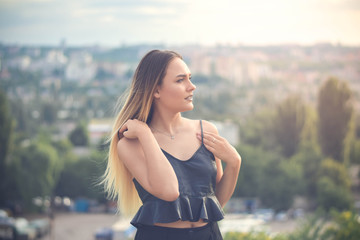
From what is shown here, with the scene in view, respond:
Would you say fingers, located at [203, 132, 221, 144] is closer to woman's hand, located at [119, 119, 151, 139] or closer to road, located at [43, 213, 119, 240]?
woman's hand, located at [119, 119, 151, 139]

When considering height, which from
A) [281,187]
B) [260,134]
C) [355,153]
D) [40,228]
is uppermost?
[260,134]

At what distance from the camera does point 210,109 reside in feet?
184

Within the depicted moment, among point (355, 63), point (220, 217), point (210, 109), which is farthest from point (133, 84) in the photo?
point (355, 63)

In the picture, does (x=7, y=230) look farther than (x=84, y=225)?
No

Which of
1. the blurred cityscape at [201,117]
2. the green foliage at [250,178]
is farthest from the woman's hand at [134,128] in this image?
the green foliage at [250,178]

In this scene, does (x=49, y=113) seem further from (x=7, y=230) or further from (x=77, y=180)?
(x=7, y=230)

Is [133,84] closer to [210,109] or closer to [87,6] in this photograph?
[210,109]

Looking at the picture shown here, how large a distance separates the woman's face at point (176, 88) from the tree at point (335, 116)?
24.2 m

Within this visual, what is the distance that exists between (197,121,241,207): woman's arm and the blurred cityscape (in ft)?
2.12

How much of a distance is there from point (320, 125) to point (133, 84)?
24714 millimetres

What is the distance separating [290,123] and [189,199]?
87.5ft

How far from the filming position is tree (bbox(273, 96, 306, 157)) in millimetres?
27938

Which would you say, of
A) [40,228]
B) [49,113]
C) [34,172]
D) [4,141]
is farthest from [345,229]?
[49,113]

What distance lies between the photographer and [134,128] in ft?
6.71
